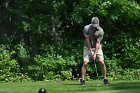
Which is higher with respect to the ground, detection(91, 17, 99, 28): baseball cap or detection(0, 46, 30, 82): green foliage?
detection(91, 17, 99, 28): baseball cap

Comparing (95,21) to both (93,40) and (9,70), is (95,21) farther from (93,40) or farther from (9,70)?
(9,70)

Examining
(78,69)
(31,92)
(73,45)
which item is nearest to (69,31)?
(73,45)

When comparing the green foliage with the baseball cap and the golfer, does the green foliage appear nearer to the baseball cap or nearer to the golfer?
the golfer

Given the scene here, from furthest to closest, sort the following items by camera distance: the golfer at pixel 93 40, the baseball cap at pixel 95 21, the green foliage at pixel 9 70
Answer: the green foliage at pixel 9 70, the golfer at pixel 93 40, the baseball cap at pixel 95 21

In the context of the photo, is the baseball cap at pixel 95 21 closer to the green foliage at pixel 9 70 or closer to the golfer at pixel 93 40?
the golfer at pixel 93 40

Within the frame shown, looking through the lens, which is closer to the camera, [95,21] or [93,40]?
[95,21]

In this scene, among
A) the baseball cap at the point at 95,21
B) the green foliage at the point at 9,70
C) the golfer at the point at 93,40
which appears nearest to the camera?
the baseball cap at the point at 95,21

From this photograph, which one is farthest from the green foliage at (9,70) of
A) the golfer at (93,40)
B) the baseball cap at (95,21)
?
the baseball cap at (95,21)

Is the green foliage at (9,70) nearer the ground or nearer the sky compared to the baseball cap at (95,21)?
nearer the ground

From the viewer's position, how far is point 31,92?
→ 10453 millimetres

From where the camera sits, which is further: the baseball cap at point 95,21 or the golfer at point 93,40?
the golfer at point 93,40

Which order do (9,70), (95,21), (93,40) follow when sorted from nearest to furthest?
(95,21), (93,40), (9,70)

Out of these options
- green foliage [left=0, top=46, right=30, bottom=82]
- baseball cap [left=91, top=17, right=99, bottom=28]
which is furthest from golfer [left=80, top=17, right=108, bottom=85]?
green foliage [left=0, top=46, right=30, bottom=82]

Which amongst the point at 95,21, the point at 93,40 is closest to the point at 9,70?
the point at 93,40
